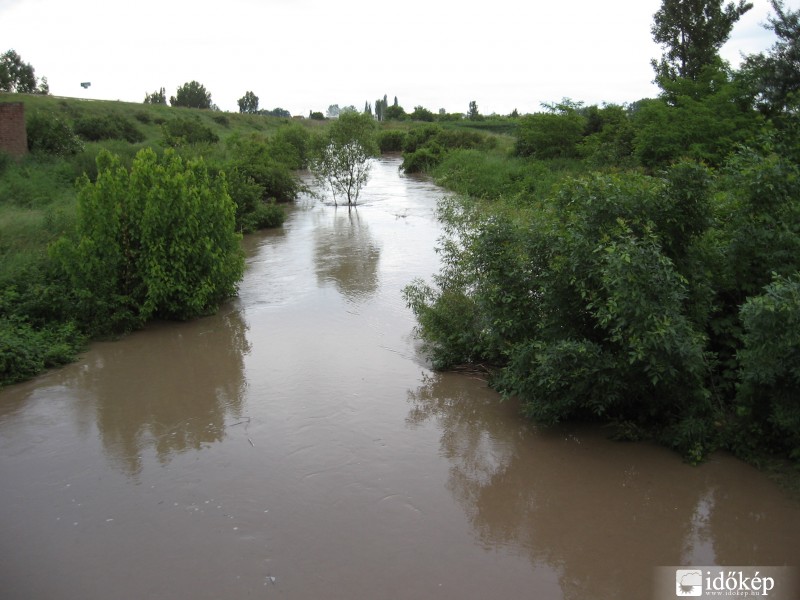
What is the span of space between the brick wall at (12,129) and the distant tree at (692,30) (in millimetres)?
24126

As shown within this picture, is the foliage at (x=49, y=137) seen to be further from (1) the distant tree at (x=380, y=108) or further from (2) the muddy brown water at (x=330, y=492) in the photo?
(1) the distant tree at (x=380, y=108)

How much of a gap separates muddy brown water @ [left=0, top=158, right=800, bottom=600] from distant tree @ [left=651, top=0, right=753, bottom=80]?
23326 millimetres

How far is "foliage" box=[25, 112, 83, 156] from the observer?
21781mm

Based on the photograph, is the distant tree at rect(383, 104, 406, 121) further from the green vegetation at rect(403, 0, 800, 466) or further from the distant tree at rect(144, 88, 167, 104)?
the green vegetation at rect(403, 0, 800, 466)

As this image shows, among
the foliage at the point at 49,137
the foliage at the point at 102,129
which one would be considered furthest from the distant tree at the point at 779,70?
the foliage at the point at 102,129

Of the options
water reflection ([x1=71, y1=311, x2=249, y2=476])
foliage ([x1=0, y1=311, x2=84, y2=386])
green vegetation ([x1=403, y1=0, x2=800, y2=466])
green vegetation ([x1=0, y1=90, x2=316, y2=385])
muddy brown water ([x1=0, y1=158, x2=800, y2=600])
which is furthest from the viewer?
green vegetation ([x1=0, y1=90, x2=316, y2=385])

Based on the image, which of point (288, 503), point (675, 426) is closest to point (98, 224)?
point (288, 503)

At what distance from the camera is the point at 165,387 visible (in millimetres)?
8656

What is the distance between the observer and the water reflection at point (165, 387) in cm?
720

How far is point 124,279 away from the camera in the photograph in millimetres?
10711

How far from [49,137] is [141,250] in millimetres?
14580

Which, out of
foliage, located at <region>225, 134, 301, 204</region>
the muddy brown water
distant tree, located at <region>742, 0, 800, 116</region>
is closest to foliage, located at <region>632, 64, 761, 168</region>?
distant tree, located at <region>742, 0, 800, 116</region>

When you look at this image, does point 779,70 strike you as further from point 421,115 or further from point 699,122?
point 421,115

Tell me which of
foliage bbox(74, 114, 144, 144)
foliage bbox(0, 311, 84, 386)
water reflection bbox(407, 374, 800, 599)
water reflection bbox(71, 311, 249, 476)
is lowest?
→ water reflection bbox(407, 374, 800, 599)
